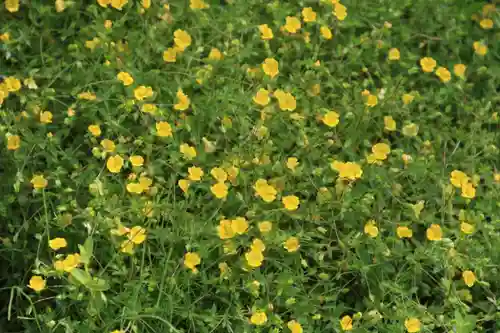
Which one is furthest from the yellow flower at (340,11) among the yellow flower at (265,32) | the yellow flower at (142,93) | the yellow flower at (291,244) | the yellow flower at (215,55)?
the yellow flower at (291,244)

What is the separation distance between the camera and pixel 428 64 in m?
3.47

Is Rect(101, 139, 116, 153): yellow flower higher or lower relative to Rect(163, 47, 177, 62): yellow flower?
lower

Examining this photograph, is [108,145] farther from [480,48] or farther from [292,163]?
[480,48]

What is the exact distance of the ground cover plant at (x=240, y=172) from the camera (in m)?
2.63

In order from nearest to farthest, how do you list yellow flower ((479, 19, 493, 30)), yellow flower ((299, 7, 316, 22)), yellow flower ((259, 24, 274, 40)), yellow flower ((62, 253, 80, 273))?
yellow flower ((62, 253, 80, 273))
yellow flower ((259, 24, 274, 40))
yellow flower ((299, 7, 316, 22))
yellow flower ((479, 19, 493, 30))

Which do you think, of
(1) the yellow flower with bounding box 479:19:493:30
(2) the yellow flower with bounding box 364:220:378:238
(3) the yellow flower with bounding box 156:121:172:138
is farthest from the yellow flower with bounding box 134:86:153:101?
(1) the yellow flower with bounding box 479:19:493:30

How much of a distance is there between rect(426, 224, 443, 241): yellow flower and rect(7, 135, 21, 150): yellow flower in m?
1.36

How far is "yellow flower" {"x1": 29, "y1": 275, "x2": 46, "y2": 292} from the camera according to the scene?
2496 mm

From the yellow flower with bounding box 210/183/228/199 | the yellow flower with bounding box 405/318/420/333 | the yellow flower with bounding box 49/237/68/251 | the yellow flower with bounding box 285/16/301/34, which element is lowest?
the yellow flower with bounding box 405/318/420/333

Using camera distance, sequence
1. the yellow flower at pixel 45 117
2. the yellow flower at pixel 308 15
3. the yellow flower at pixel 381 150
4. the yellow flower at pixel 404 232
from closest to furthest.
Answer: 1. the yellow flower at pixel 404 232
2. the yellow flower at pixel 45 117
3. the yellow flower at pixel 381 150
4. the yellow flower at pixel 308 15

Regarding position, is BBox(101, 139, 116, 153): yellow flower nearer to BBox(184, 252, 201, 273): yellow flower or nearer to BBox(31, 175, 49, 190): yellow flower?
BBox(31, 175, 49, 190): yellow flower

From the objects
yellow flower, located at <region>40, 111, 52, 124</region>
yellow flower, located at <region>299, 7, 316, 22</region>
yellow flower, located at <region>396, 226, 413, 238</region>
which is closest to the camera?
yellow flower, located at <region>396, 226, 413, 238</region>

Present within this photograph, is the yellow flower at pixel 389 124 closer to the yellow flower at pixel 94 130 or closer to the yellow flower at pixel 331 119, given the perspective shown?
the yellow flower at pixel 331 119

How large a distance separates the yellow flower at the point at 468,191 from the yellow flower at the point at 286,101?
647 mm
